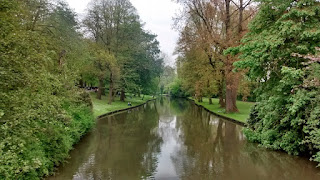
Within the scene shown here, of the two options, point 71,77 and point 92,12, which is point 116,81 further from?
point 71,77

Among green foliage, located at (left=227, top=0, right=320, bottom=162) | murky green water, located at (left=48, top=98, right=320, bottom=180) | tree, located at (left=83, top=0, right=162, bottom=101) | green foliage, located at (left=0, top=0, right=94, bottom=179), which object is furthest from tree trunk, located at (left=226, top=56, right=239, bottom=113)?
green foliage, located at (left=0, top=0, right=94, bottom=179)

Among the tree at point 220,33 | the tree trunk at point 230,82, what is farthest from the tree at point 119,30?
the tree trunk at point 230,82

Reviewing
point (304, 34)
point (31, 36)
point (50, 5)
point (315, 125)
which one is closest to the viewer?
point (31, 36)

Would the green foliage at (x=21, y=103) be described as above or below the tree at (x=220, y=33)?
below

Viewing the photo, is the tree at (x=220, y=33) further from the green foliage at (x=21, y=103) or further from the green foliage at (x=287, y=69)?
the green foliage at (x=21, y=103)

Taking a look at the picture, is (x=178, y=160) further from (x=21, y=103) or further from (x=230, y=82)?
(x=230, y=82)

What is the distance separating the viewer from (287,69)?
836cm

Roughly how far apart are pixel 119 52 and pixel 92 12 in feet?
19.1

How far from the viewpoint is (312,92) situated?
320 inches

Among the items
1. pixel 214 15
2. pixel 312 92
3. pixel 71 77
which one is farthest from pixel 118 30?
pixel 312 92

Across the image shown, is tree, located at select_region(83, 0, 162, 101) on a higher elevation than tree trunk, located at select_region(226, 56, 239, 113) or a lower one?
higher

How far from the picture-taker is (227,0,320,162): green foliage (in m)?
8.34

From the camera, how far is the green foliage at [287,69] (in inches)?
328

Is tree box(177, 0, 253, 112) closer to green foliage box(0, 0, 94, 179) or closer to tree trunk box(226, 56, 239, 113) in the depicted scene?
tree trunk box(226, 56, 239, 113)
